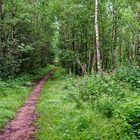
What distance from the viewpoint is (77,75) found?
2422cm

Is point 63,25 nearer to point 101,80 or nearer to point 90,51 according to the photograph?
point 90,51

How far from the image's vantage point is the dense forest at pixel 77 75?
1229cm

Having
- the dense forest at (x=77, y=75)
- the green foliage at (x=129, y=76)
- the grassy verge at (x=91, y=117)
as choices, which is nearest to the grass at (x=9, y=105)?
the dense forest at (x=77, y=75)

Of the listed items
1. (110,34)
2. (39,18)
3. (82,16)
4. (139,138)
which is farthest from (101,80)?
(39,18)

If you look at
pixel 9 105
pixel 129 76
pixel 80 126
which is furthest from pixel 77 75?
pixel 80 126

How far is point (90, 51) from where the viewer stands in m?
41.3

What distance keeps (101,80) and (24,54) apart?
23290 millimetres

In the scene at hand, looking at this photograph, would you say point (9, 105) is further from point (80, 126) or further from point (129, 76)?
point (129, 76)

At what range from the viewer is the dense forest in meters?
12.3

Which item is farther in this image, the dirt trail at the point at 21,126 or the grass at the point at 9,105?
the grass at the point at 9,105

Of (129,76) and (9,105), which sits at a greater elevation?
(129,76)

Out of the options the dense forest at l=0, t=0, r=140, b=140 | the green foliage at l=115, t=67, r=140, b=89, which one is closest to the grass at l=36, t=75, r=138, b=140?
the dense forest at l=0, t=0, r=140, b=140

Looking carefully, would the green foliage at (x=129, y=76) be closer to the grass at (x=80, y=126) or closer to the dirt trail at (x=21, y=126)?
the grass at (x=80, y=126)

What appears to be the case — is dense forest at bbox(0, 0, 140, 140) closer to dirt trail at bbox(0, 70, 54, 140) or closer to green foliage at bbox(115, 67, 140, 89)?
green foliage at bbox(115, 67, 140, 89)
